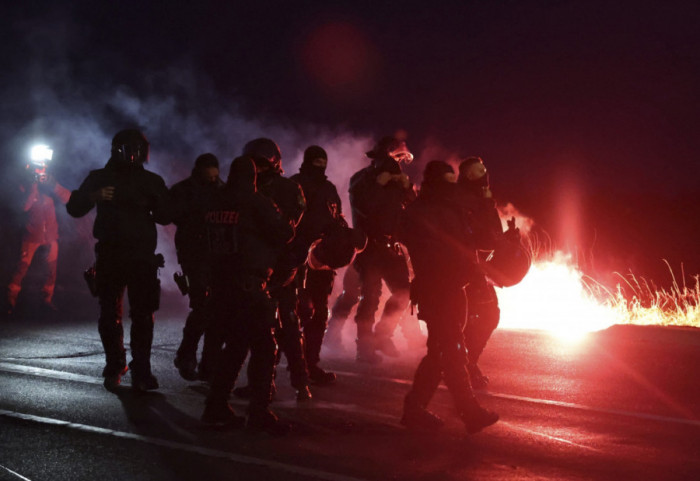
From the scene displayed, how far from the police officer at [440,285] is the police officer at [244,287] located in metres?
0.92

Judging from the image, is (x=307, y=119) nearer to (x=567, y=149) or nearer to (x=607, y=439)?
(x=567, y=149)

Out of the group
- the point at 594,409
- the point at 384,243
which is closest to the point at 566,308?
the point at 384,243

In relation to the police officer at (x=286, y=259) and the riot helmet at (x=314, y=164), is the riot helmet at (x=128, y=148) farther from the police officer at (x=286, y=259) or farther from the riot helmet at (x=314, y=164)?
the riot helmet at (x=314, y=164)

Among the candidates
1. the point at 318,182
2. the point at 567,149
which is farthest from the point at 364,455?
the point at 567,149

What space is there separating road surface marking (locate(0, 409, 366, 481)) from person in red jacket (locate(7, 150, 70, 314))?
25.1 ft

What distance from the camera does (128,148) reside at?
25.0 ft

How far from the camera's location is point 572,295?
1350 centimetres

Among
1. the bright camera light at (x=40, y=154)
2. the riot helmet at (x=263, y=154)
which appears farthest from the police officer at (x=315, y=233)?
the bright camera light at (x=40, y=154)

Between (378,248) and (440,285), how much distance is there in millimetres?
3142

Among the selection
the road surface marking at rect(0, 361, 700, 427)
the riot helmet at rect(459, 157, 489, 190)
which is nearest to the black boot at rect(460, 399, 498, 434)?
the road surface marking at rect(0, 361, 700, 427)

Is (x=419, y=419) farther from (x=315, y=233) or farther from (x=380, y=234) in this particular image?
(x=380, y=234)

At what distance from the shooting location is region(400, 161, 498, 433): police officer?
6.07 meters

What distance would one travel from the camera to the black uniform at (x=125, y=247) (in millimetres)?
7566

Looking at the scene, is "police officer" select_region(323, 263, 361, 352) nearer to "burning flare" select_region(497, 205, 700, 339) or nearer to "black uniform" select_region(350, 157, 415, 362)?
"black uniform" select_region(350, 157, 415, 362)
